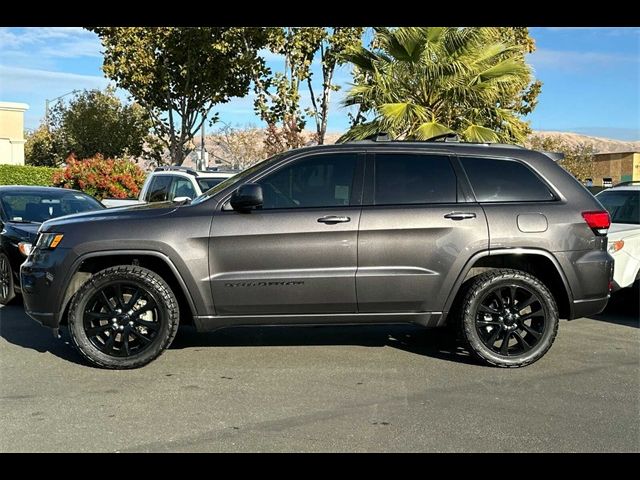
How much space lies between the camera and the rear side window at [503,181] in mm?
6301

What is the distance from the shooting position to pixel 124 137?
35.7 metres

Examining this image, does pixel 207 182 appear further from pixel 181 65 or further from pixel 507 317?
pixel 181 65

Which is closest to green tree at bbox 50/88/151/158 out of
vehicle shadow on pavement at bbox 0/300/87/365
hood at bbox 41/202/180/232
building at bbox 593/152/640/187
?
vehicle shadow on pavement at bbox 0/300/87/365

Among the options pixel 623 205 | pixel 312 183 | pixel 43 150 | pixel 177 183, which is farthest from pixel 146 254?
pixel 43 150

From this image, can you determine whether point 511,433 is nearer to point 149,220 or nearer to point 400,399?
point 400,399

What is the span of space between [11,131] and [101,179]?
59.8ft

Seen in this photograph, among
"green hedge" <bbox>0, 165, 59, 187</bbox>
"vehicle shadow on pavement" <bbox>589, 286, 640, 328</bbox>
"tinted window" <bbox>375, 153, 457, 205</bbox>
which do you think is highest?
"green hedge" <bbox>0, 165, 59, 187</bbox>

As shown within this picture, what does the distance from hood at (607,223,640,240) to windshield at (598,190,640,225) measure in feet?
1.60

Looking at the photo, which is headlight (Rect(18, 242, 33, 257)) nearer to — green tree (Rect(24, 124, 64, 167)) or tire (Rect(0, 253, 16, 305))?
tire (Rect(0, 253, 16, 305))

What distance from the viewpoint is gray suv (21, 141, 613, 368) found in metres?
5.96

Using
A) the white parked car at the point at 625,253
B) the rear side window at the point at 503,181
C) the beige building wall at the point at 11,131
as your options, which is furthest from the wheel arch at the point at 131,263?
the beige building wall at the point at 11,131

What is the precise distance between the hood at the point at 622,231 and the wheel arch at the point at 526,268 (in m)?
1.78
